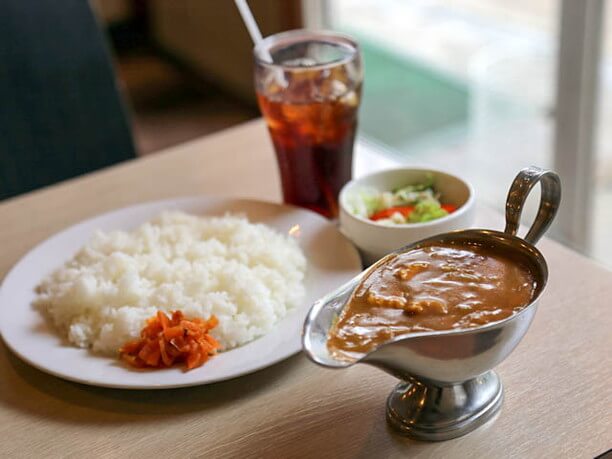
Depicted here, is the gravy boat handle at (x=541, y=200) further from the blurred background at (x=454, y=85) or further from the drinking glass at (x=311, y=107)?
the blurred background at (x=454, y=85)

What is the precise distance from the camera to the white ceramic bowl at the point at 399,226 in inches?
43.3

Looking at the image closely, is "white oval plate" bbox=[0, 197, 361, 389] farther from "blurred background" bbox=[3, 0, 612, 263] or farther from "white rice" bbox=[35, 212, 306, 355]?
"blurred background" bbox=[3, 0, 612, 263]

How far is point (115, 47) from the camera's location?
15.9ft

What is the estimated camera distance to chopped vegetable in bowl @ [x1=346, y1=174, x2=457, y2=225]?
3.78 ft

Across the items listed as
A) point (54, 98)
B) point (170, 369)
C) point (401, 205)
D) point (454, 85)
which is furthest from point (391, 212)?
point (454, 85)

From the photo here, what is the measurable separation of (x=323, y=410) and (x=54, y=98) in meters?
1.18

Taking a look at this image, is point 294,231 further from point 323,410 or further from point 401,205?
point 323,410

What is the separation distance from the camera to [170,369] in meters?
0.97

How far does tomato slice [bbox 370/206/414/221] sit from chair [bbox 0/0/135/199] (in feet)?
3.02

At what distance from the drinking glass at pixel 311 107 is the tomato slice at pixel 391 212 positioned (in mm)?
158

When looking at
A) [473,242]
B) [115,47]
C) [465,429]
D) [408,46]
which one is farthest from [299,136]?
[115,47]

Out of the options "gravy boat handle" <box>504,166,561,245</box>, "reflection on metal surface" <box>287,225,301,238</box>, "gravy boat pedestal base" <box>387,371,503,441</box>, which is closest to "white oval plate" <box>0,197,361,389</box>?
"reflection on metal surface" <box>287,225,301,238</box>

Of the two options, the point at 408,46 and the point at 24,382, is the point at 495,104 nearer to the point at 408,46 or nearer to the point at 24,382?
the point at 408,46

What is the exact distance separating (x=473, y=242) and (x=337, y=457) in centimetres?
27
